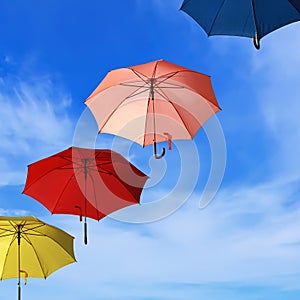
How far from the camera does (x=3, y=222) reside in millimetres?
9234

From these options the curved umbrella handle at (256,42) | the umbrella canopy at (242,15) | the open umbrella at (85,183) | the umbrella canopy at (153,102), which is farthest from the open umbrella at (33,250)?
the curved umbrella handle at (256,42)

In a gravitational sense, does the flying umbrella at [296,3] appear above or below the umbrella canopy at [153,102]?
above

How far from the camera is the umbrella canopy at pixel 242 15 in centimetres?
892

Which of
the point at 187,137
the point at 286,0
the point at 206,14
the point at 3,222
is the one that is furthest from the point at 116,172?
the point at 286,0

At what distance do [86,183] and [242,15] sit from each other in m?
3.16

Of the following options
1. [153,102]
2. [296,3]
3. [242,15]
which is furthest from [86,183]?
[296,3]

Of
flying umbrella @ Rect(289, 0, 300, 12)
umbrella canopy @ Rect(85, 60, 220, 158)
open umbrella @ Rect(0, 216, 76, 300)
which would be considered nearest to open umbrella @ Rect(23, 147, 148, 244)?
open umbrella @ Rect(0, 216, 76, 300)

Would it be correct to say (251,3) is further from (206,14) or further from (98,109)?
(98,109)

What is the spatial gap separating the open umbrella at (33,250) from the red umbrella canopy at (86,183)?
37 centimetres

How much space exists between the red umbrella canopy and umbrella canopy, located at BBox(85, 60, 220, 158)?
1.44 feet

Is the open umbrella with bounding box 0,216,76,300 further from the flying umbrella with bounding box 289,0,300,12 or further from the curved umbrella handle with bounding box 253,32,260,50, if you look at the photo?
the flying umbrella with bounding box 289,0,300,12

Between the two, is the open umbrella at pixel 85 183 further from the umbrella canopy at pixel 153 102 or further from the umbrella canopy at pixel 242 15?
the umbrella canopy at pixel 242 15

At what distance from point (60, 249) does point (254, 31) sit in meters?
3.98

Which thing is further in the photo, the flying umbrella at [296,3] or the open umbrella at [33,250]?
the open umbrella at [33,250]
